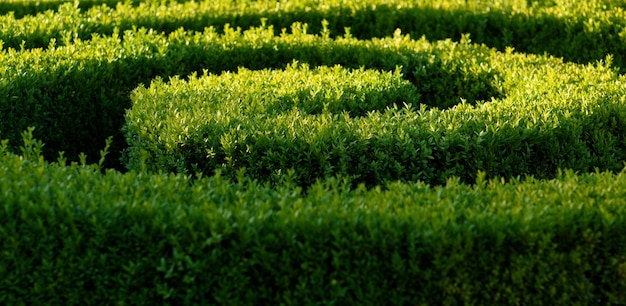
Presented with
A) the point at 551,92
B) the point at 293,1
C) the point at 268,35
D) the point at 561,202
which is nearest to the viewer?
the point at 561,202

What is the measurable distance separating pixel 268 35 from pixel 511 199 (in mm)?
4888

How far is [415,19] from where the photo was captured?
37.2 ft

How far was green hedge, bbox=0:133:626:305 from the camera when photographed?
16.2 feet

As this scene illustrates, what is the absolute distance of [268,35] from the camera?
32.0 feet

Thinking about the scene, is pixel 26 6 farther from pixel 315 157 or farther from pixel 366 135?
pixel 366 135

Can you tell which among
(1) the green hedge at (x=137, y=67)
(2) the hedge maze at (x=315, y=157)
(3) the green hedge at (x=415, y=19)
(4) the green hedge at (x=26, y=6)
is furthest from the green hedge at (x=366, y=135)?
(4) the green hedge at (x=26, y=6)

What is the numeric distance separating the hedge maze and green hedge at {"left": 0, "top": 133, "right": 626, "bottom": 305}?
1 cm

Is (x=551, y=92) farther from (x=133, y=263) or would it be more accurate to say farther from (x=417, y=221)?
(x=133, y=263)

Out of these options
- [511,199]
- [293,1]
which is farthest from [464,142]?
[293,1]

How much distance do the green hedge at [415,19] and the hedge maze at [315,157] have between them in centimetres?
3

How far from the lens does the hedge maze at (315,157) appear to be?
16.4 feet

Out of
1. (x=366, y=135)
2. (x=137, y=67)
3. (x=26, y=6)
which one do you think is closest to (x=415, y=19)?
(x=137, y=67)

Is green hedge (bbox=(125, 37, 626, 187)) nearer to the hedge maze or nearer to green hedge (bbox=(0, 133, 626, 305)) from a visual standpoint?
the hedge maze

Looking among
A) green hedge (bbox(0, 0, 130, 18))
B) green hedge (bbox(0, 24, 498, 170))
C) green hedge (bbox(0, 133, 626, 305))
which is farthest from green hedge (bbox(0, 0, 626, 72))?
green hedge (bbox(0, 133, 626, 305))
